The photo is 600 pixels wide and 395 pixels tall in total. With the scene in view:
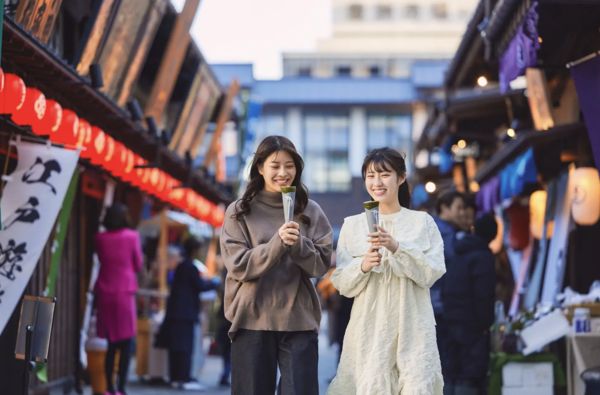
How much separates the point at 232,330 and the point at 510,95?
11.9 m

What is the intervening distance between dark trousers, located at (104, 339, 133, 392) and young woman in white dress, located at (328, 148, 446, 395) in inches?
253

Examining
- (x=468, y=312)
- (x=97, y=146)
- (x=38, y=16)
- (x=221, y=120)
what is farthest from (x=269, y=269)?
(x=221, y=120)

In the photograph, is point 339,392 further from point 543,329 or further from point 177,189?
point 177,189

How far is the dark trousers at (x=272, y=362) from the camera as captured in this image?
6.52 metres

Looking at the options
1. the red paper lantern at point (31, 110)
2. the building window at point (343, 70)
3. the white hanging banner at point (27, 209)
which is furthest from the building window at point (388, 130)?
the white hanging banner at point (27, 209)

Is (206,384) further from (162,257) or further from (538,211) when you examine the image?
(162,257)

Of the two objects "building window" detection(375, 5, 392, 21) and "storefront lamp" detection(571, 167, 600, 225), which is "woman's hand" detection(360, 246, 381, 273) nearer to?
"storefront lamp" detection(571, 167, 600, 225)

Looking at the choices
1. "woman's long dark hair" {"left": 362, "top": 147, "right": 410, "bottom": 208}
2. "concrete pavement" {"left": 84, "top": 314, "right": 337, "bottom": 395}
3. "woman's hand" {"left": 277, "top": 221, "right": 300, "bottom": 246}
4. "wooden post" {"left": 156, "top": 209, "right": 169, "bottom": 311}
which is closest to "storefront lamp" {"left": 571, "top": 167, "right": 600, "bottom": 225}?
"concrete pavement" {"left": 84, "top": 314, "right": 337, "bottom": 395}

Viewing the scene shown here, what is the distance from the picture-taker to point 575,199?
13.2 meters

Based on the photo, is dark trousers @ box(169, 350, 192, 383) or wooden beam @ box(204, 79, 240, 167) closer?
dark trousers @ box(169, 350, 192, 383)

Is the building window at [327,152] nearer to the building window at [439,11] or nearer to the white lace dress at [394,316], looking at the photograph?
the building window at [439,11]

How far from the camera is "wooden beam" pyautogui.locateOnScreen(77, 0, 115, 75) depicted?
1252cm

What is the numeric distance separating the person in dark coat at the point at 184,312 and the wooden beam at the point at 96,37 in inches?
141

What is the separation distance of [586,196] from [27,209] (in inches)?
266
